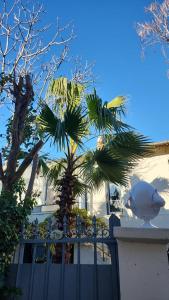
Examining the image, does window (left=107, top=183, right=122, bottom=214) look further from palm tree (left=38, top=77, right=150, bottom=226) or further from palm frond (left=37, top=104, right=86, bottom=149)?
palm frond (left=37, top=104, right=86, bottom=149)

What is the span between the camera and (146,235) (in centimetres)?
264

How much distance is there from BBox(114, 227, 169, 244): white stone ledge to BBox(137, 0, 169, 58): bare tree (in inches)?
328

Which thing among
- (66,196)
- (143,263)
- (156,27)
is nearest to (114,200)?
(66,196)

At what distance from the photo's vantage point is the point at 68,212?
4781 mm


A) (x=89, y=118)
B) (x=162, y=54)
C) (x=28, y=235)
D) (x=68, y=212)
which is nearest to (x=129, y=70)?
(x=162, y=54)

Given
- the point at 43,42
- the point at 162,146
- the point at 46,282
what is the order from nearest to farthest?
the point at 46,282
the point at 43,42
the point at 162,146

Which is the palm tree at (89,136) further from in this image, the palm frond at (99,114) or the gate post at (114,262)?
the gate post at (114,262)

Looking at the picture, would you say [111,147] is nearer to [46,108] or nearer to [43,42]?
[46,108]

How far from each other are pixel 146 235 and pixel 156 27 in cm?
924

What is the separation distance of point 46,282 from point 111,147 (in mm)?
3136

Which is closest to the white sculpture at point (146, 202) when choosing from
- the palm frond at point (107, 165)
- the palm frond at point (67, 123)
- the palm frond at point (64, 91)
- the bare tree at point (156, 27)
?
the palm frond at point (107, 165)

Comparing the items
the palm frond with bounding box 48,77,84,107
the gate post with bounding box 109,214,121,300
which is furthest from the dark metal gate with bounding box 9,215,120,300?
the palm frond with bounding box 48,77,84,107

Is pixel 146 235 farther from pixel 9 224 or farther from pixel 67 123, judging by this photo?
pixel 67 123

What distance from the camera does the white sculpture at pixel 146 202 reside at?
2941 mm
